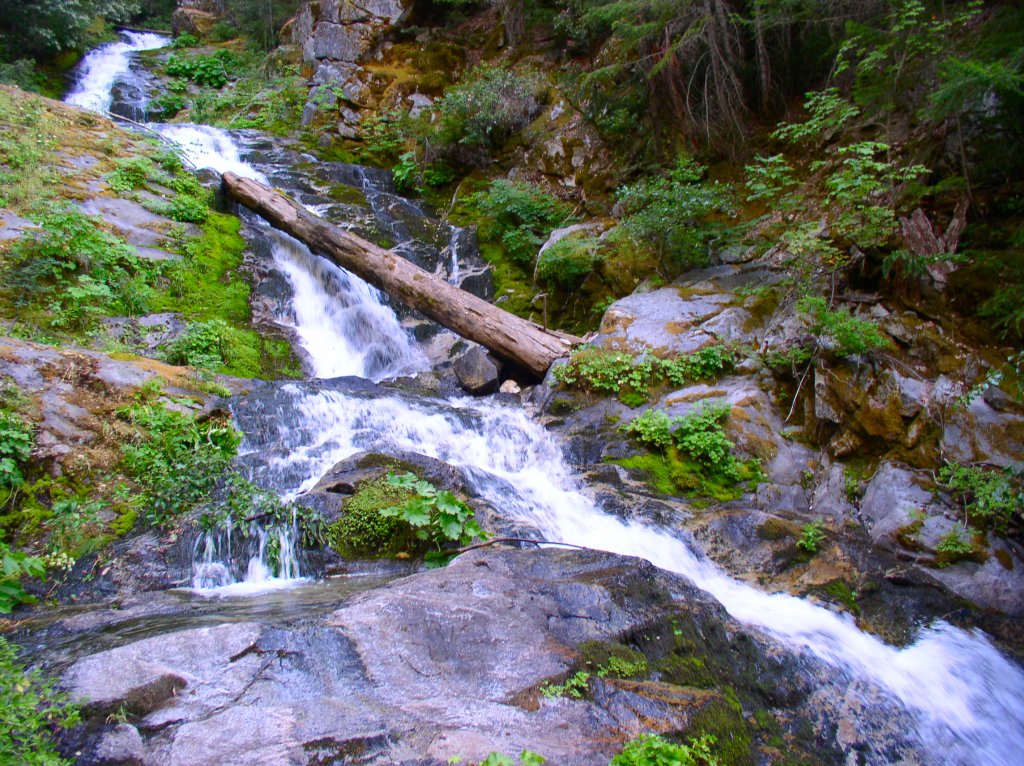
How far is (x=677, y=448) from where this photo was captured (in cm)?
613

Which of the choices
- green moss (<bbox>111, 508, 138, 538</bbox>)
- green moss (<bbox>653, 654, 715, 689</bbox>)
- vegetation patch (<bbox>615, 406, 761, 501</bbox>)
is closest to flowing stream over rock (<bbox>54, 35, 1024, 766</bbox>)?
green moss (<bbox>111, 508, 138, 538</bbox>)

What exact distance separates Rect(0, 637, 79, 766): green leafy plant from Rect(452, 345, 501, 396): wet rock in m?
6.35

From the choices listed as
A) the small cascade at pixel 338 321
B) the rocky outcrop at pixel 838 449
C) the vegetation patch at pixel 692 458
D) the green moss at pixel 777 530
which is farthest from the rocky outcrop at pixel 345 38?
the green moss at pixel 777 530

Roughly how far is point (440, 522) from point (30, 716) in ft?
8.10

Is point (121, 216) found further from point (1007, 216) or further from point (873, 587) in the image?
point (1007, 216)

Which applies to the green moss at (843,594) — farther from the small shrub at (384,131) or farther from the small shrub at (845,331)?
the small shrub at (384,131)

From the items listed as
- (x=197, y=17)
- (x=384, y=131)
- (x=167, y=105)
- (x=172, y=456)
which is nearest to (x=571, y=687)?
(x=172, y=456)

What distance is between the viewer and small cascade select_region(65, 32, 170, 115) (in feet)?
51.7

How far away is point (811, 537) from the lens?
4855 mm

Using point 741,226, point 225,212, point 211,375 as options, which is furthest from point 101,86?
point 741,226

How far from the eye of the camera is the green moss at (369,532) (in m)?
4.23

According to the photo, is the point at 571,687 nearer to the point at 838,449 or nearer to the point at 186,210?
the point at 838,449

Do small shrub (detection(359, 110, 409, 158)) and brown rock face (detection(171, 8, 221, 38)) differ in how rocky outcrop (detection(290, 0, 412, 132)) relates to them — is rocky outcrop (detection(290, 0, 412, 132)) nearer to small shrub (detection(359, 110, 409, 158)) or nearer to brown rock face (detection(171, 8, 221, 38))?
small shrub (detection(359, 110, 409, 158))

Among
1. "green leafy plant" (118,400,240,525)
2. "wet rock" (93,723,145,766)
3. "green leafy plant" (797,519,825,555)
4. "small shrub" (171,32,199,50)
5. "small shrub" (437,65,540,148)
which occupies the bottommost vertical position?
"green leafy plant" (797,519,825,555)
